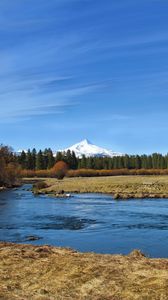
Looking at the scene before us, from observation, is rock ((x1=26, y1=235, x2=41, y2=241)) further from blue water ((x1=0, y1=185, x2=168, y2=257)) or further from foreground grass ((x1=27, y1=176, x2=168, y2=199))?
foreground grass ((x1=27, y1=176, x2=168, y2=199))

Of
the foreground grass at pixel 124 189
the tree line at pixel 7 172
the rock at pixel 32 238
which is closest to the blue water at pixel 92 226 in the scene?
the rock at pixel 32 238

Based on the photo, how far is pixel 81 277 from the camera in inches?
551

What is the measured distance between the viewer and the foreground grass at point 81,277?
1245 cm

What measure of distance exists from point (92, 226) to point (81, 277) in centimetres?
2217

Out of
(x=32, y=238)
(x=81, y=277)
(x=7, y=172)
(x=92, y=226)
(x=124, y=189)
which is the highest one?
(x=7, y=172)

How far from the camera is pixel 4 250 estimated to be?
62.2ft

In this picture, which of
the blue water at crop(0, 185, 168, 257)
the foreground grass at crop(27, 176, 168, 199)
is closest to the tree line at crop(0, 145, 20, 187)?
the foreground grass at crop(27, 176, 168, 199)

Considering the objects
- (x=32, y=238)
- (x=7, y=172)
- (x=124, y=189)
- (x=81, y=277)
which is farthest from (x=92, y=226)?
(x=7, y=172)

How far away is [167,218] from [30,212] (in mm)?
14968

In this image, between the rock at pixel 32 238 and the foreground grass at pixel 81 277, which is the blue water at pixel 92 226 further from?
the foreground grass at pixel 81 277

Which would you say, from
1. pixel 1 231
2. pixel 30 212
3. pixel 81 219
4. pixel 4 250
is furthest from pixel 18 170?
pixel 4 250

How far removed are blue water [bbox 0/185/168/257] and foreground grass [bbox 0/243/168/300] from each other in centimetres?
680

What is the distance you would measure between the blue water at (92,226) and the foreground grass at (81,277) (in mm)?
6803

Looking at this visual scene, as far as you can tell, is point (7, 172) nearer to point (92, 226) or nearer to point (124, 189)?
point (124, 189)
